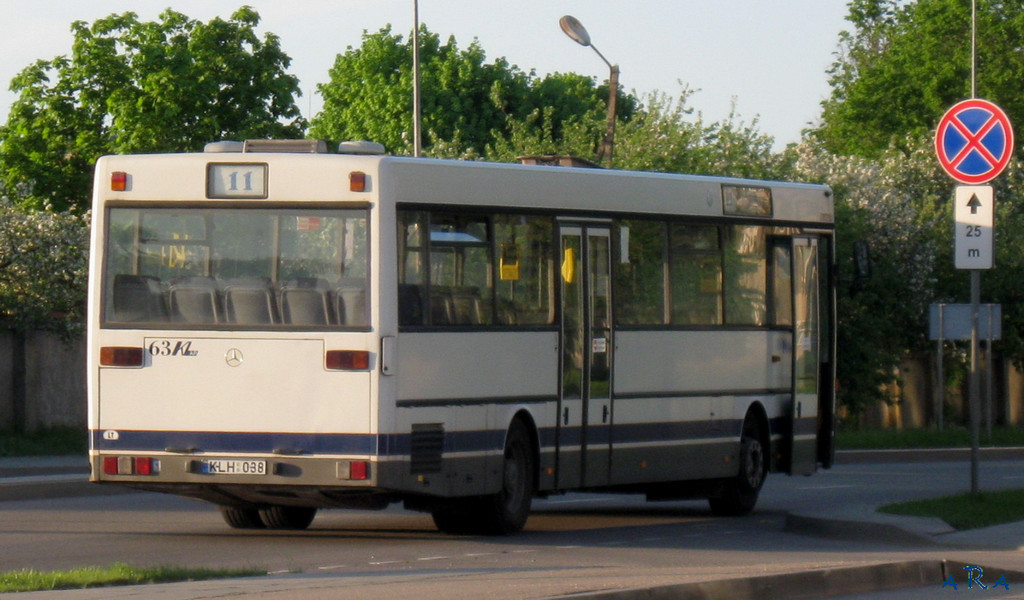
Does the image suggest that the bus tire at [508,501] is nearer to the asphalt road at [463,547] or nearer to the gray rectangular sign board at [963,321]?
the asphalt road at [463,547]

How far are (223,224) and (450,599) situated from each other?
4881 mm

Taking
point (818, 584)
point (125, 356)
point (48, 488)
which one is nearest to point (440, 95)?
point (48, 488)

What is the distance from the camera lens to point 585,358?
1532 centimetres

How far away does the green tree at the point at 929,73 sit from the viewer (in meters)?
61.4

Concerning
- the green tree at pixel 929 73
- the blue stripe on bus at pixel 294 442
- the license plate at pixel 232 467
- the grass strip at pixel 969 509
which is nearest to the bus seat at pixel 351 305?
the blue stripe on bus at pixel 294 442

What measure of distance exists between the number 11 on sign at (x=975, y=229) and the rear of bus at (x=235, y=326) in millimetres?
6301

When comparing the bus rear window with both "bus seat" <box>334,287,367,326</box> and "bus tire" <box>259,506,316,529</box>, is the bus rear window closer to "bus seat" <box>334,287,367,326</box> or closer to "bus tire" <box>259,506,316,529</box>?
"bus seat" <box>334,287,367,326</box>

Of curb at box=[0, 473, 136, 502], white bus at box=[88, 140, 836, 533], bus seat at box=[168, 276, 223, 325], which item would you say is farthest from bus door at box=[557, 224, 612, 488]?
curb at box=[0, 473, 136, 502]

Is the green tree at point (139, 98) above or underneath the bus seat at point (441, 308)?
above

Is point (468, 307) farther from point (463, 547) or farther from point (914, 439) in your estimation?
point (914, 439)

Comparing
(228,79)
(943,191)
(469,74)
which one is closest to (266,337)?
(228,79)

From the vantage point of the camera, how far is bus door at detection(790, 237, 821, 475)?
18.4m

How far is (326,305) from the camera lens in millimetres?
13375

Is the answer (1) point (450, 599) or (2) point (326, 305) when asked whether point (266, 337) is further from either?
(1) point (450, 599)
